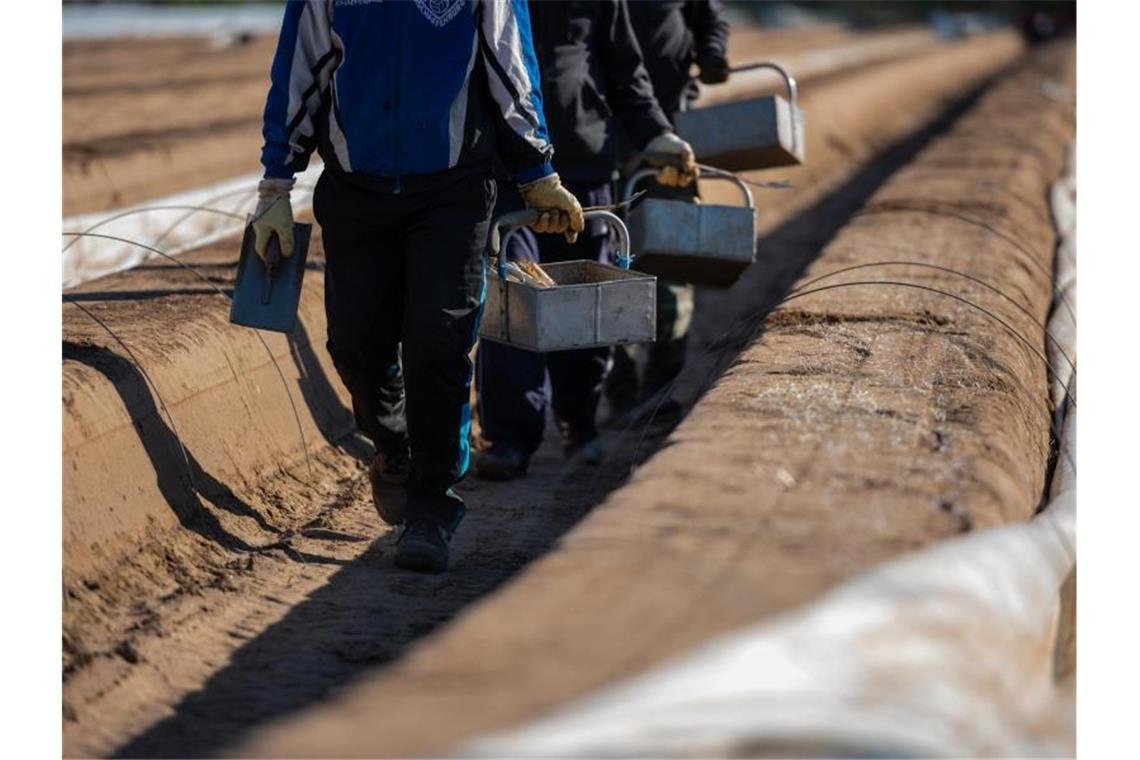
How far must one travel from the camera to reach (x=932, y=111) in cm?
2538

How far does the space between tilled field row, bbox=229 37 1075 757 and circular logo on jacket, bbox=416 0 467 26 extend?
1.27 m

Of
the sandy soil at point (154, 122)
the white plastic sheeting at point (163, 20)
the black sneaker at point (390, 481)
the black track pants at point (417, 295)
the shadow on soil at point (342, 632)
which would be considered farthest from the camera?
the white plastic sheeting at point (163, 20)

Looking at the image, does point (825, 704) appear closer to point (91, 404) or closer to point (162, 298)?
point (91, 404)

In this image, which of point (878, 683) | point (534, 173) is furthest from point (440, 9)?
point (878, 683)

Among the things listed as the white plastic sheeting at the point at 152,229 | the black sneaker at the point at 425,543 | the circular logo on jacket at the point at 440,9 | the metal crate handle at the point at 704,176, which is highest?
the circular logo on jacket at the point at 440,9

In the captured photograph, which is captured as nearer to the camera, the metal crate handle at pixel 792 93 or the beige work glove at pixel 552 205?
the beige work glove at pixel 552 205

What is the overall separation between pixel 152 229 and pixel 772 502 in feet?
17.4

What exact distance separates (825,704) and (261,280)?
268cm

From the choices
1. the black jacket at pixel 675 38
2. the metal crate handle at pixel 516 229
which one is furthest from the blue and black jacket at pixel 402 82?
the black jacket at pixel 675 38

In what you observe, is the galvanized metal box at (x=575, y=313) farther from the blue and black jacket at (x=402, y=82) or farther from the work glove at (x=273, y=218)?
the work glove at (x=273, y=218)

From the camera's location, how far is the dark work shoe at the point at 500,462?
591 centimetres

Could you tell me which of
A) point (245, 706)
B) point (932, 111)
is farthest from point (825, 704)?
point (932, 111)

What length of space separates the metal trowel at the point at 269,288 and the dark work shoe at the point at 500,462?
1.23 m

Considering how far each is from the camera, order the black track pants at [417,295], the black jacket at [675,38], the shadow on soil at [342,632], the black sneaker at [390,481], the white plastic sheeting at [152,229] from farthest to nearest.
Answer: the white plastic sheeting at [152,229], the black jacket at [675,38], the black sneaker at [390,481], the black track pants at [417,295], the shadow on soil at [342,632]
